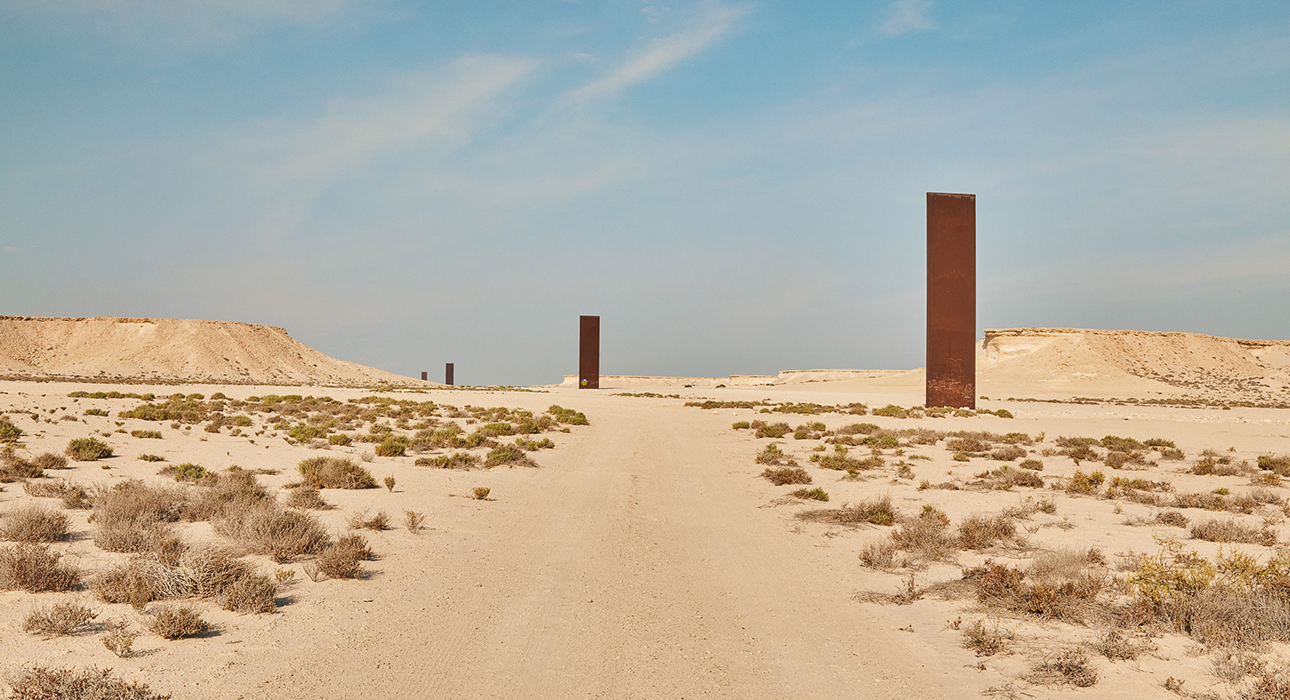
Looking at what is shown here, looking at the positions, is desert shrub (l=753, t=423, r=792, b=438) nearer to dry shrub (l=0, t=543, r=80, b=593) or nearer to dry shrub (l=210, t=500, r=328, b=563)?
dry shrub (l=210, t=500, r=328, b=563)

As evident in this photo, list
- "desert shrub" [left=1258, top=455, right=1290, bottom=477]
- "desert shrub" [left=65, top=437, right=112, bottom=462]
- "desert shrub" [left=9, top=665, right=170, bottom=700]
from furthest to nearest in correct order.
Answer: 1. "desert shrub" [left=1258, top=455, right=1290, bottom=477]
2. "desert shrub" [left=65, top=437, right=112, bottom=462]
3. "desert shrub" [left=9, top=665, right=170, bottom=700]

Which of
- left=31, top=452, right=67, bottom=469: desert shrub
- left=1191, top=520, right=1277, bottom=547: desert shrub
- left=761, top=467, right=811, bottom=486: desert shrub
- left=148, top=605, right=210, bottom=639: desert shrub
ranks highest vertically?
left=31, top=452, right=67, bottom=469: desert shrub

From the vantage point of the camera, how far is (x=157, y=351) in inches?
3120

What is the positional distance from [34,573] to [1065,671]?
7.65m

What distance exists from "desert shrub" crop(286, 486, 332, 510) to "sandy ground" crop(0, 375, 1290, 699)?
335 mm

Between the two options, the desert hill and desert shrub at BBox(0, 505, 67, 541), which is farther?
the desert hill

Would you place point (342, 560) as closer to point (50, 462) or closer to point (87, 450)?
point (50, 462)

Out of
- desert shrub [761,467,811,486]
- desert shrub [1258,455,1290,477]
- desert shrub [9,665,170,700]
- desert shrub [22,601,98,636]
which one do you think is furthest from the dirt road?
desert shrub [1258,455,1290,477]

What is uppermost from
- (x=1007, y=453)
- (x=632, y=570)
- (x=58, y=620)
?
(x=58, y=620)

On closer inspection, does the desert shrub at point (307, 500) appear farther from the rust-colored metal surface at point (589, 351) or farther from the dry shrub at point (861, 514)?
the rust-colored metal surface at point (589, 351)

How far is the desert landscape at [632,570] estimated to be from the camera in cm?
468

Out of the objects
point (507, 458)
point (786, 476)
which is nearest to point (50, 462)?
point (507, 458)

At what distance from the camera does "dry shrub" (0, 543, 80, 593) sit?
563cm

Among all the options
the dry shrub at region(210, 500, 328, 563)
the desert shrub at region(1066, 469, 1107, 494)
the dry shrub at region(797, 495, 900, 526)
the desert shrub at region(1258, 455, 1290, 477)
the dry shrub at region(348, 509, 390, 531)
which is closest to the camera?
the dry shrub at region(210, 500, 328, 563)
